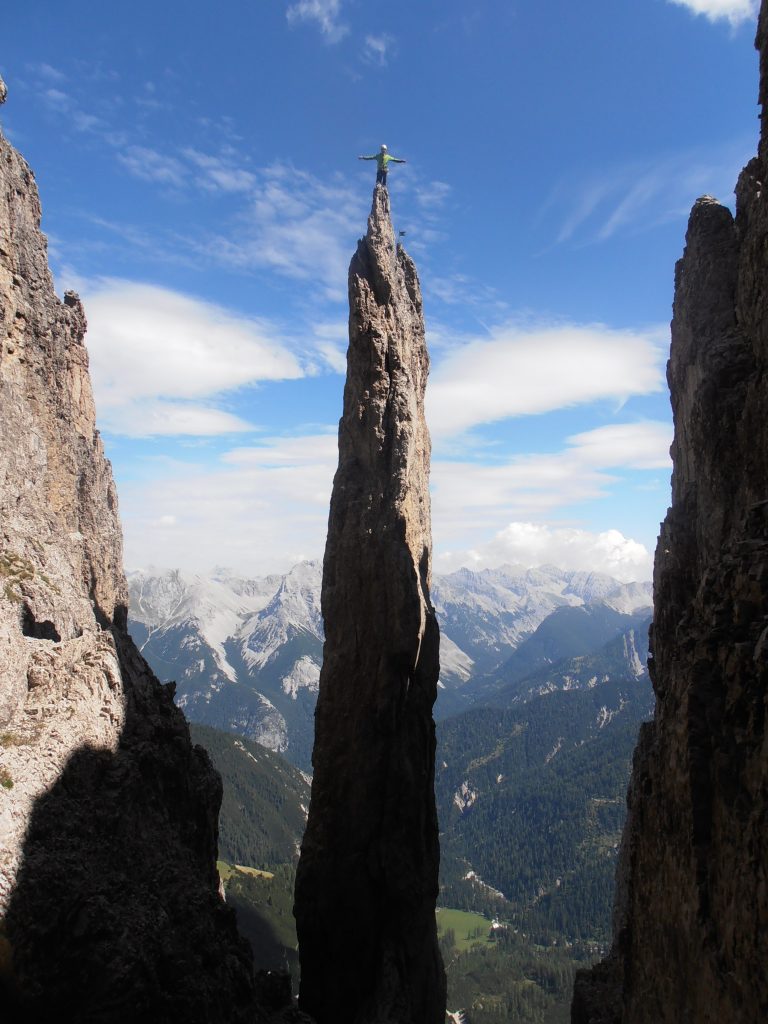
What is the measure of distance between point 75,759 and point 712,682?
2185 centimetres

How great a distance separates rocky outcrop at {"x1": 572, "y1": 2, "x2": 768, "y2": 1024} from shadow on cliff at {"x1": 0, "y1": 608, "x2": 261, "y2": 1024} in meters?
14.4

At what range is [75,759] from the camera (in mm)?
26375

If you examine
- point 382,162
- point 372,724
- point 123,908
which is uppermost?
point 382,162

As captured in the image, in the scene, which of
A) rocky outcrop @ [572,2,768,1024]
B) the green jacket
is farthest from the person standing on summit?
rocky outcrop @ [572,2,768,1024]

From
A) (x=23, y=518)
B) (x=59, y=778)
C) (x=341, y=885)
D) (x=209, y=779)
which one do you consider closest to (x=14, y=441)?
(x=23, y=518)

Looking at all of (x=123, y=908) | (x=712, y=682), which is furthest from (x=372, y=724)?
(x=712, y=682)

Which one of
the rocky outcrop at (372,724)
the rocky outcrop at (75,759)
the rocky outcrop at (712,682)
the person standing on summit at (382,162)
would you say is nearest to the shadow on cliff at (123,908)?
the rocky outcrop at (75,759)

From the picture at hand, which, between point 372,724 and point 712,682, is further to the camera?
point 372,724

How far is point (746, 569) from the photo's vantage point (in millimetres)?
16641

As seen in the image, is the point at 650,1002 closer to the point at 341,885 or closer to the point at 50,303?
the point at 341,885

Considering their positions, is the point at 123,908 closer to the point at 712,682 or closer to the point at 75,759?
the point at 75,759

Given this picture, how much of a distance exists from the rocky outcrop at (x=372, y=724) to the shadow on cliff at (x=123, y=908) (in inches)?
334

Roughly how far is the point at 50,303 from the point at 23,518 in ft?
40.4

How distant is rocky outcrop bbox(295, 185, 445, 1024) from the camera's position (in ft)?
124
